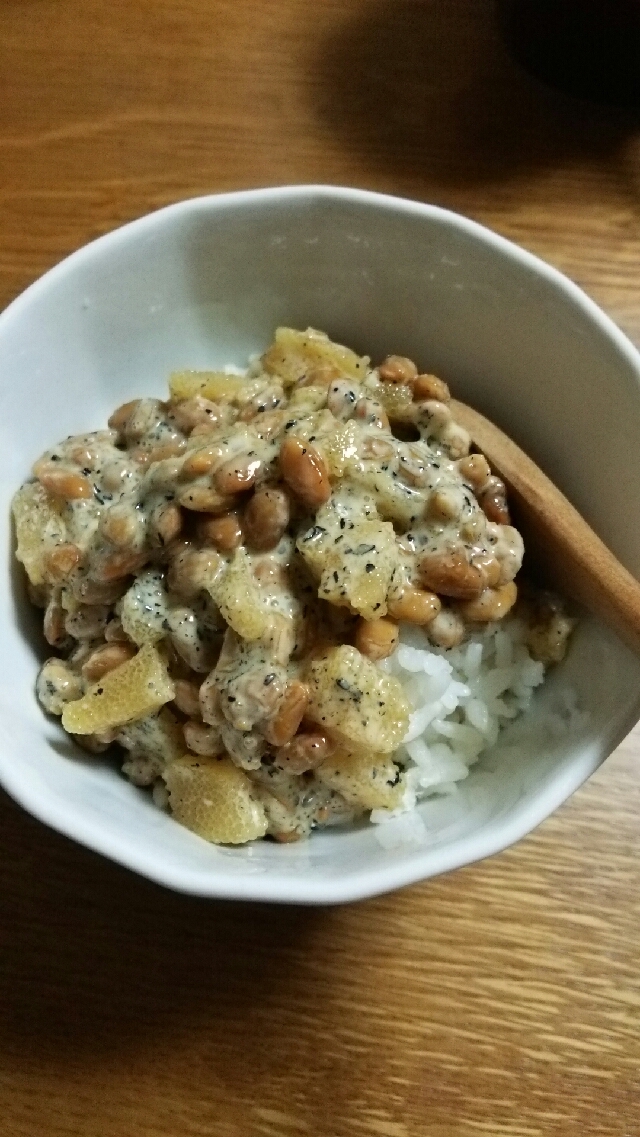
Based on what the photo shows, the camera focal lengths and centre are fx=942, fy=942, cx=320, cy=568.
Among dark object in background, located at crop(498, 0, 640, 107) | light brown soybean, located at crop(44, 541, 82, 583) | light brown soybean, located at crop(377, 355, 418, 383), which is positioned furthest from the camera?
dark object in background, located at crop(498, 0, 640, 107)

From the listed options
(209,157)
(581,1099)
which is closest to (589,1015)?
(581,1099)

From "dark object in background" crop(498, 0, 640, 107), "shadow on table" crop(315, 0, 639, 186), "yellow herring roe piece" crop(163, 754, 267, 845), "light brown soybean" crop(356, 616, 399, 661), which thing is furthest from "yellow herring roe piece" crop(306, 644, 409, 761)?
"dark object in background" crop(498, 0, 640, 107)

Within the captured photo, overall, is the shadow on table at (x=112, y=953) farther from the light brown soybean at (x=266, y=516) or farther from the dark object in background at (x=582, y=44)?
the dark object in background at (x=582, y=44)

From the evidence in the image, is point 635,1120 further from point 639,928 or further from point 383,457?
point 383,457

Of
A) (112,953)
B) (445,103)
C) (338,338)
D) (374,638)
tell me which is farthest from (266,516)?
(445,103)

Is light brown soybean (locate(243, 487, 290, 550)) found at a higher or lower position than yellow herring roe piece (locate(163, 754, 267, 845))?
higher

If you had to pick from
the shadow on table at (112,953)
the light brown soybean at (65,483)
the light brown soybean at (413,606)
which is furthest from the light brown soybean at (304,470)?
the shadow on table at (112,953)

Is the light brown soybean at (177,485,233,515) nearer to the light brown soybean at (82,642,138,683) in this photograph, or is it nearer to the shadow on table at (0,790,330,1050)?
the light brown soybean at (82,642,138,683)
